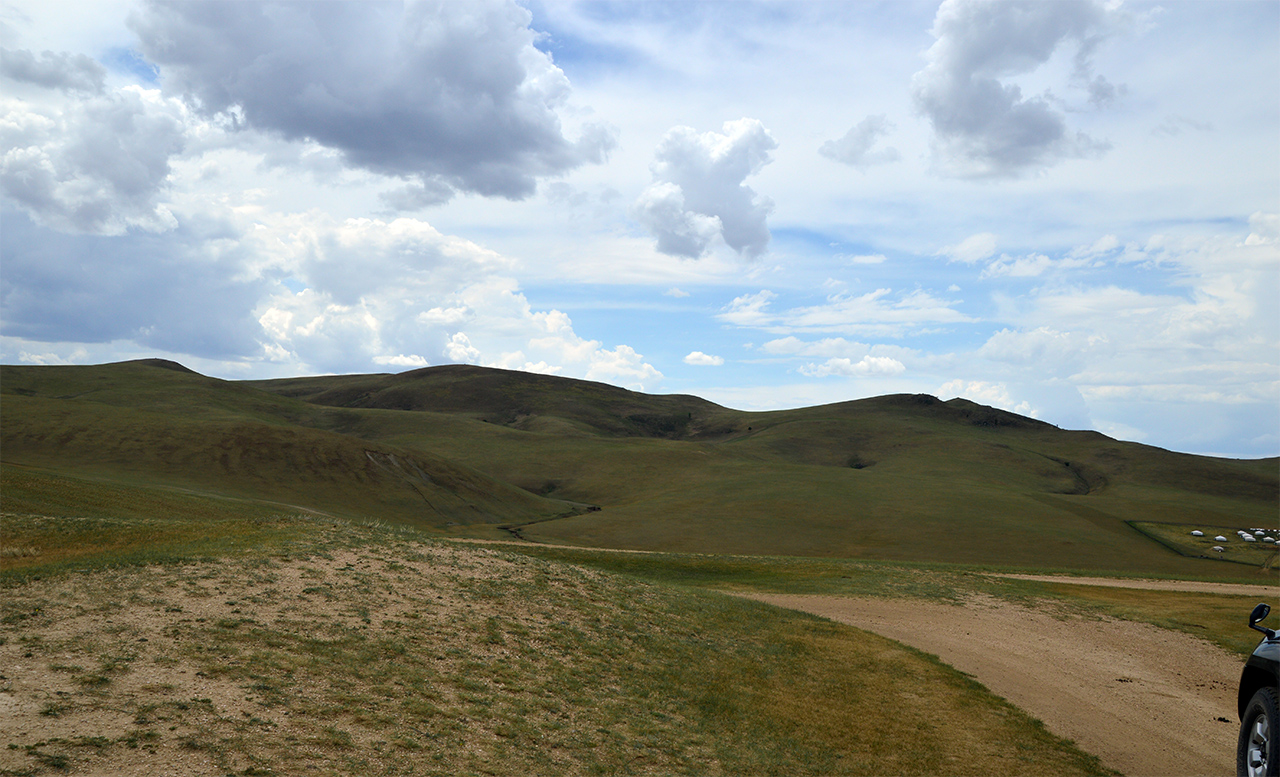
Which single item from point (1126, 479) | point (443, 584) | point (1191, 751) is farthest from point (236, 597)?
point (1126, 479)

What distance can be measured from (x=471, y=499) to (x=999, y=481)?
Result: 100m

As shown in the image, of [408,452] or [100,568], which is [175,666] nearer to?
[100,568]

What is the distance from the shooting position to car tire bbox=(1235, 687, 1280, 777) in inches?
311

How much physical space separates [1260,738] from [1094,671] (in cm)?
1469

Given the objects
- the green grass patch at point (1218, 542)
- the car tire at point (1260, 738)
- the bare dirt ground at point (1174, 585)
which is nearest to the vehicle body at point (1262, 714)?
the car tire at point (1260, 738)

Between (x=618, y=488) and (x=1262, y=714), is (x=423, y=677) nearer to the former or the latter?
(x=1262, y=714)

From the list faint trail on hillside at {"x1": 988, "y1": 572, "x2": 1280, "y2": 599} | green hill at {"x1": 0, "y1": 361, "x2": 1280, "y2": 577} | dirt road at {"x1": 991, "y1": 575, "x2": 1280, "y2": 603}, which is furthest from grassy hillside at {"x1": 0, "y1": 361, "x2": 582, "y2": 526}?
dirt road at {"x1": 991, "y1": 575, "x2": 1280, "y2": 603}

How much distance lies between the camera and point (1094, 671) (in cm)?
2144

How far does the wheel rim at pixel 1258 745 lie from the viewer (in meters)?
8.33

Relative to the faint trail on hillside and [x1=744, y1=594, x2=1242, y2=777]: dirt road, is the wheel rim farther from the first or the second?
the faint trail on hillside

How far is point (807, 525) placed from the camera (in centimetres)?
8962

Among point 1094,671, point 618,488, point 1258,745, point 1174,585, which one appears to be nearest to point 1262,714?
point 1258,745

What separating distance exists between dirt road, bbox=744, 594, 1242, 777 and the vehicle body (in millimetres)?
6920

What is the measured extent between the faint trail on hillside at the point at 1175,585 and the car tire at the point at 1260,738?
33.6 m
